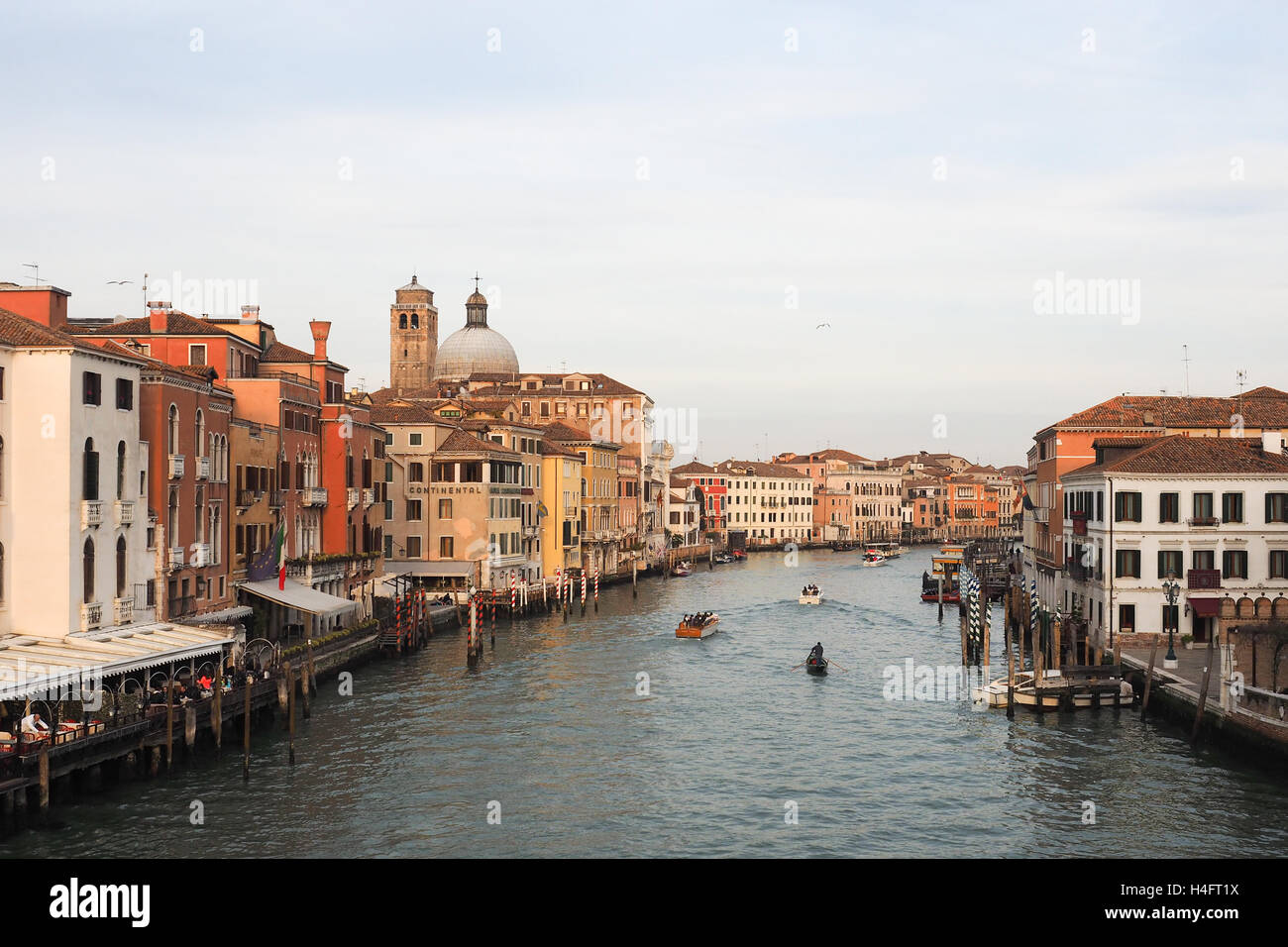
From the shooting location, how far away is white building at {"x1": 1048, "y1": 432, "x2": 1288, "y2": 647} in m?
33.1

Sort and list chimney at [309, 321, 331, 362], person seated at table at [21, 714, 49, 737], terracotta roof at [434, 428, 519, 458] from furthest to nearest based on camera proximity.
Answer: terracotta roof at [434, 428, 519, 458] → chimney at [309, 321, 331, 362] → person seated at table at [21, 714, 49, 737]

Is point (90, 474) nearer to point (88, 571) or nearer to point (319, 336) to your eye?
point (88, 571)

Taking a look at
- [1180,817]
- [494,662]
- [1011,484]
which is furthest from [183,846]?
[1011,484]

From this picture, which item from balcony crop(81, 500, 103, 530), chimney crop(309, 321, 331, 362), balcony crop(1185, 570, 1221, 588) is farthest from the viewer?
chimney crop(309, 321, 331, 362)

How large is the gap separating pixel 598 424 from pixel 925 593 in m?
30.2

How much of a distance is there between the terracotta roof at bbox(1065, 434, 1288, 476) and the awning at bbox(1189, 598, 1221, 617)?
3291 millimetres

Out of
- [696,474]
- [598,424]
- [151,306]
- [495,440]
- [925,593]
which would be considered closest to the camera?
[151,306]

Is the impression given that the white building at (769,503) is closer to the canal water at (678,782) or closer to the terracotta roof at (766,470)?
the terracotta roof at (766,470)

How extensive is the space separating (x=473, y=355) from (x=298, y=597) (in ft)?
222

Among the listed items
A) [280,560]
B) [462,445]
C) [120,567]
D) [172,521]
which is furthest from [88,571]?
[462,445]

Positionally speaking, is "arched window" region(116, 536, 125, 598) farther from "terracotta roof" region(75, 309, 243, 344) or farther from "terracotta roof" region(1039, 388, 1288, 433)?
"terracotta roof" region(1039, 388, 1288, 433)

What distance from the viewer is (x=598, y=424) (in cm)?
8988

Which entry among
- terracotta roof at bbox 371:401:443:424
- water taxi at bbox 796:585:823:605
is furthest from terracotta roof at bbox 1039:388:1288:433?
terracotta roof at bbox 371:401:443:424
